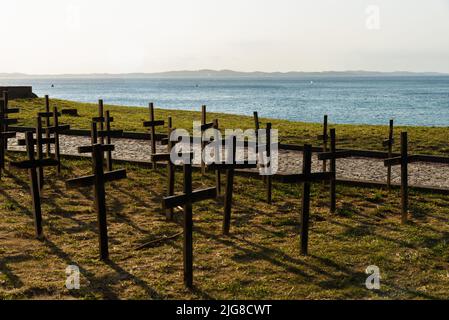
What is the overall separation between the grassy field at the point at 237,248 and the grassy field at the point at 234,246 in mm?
15

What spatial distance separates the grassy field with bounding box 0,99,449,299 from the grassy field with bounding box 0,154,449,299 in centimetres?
2

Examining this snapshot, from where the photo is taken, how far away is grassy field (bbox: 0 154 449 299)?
7078 millimetres

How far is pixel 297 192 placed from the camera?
1261 centimetres

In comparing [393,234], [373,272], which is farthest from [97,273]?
[393,234]

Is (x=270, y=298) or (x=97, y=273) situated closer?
(x=270, y=298)

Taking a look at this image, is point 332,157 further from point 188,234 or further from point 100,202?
point 100,202

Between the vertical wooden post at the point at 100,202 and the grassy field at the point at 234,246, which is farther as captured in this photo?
the vertical wooden post at the point at 100,202

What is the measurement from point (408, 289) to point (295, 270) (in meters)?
1.47

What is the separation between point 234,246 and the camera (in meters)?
8.91

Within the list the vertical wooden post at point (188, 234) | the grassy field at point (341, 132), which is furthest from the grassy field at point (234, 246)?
the grassy field at point (341, 132)

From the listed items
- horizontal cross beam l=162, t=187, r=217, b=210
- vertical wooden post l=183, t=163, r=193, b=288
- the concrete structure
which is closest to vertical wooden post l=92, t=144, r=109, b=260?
horizontal cross beam l=162, t=187, r=217, b=210

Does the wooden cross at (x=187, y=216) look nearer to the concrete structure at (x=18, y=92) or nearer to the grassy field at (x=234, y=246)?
the grassy field at (x=234, y=246)

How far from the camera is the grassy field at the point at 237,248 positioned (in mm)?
7078
